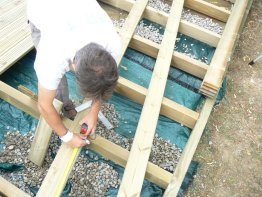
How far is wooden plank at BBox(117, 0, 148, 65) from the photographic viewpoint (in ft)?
13.6

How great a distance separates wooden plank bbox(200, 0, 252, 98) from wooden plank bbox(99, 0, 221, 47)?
0.22 meters

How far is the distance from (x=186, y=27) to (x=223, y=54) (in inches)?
31.3

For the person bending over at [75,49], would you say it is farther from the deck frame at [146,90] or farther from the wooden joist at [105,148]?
the deck frame at [146,90]

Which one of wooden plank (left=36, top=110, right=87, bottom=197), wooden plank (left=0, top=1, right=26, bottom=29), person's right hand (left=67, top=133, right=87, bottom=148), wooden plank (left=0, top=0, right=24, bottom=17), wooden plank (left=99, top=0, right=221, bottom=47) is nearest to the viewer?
wooden plank (left=36, top=110, right=87, bottom=197)

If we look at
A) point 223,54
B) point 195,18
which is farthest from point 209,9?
point 223,54

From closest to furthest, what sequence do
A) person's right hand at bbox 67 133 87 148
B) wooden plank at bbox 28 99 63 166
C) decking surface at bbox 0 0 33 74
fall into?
person's right hand at bbox 67 133 87 148 → wooden plank at bbox 28 99 63 166 → decking surface at bbox 0 0 33 74

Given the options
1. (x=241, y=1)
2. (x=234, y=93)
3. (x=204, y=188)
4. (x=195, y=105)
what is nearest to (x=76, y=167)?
(x=204, y=188)

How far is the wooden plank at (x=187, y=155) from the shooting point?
10.4ft

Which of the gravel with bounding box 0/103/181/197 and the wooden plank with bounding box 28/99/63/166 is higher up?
the wooden plank with bounding box 28/99/63/166

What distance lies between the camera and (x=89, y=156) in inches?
140

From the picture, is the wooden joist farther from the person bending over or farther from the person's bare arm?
the person bending over

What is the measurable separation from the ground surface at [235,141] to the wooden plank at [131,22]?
4.74ft

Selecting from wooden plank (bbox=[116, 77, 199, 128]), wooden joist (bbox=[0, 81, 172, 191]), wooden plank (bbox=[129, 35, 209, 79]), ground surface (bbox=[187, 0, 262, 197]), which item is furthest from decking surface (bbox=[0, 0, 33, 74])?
ground surface (bbox=[187, 0, 262, 197])

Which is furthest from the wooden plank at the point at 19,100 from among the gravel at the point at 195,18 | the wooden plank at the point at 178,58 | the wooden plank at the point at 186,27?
the gravel at the point at 195,18
